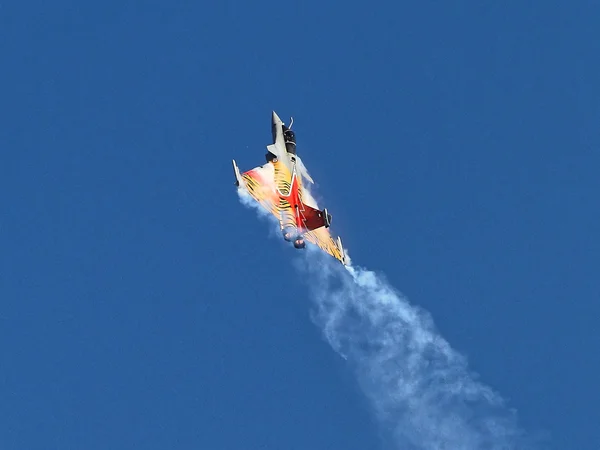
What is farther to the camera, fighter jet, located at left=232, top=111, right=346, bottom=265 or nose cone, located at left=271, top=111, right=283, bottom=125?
nose cone, located at left=271, top=111, right=283, bottom=125

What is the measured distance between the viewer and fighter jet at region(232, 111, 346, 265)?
367 feet

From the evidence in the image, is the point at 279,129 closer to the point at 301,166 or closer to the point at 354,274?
the point at 301,166

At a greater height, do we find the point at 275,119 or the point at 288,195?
the point at 275,119

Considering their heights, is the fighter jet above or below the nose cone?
below

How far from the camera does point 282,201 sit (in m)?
113

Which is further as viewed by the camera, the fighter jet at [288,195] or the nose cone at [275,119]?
the nose cone at [275,119]

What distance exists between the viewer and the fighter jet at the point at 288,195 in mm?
111938

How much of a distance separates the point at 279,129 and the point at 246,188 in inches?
408

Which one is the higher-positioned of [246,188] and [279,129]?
[279,129]

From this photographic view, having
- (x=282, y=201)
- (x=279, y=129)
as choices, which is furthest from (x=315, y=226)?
(x=279, y=129)

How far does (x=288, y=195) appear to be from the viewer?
11412cm

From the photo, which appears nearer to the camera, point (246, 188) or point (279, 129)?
point (246, 188)

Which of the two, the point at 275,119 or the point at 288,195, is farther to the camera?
the point at 275,119

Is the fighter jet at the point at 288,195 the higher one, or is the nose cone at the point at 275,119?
the nose cone at the point at 275,119
